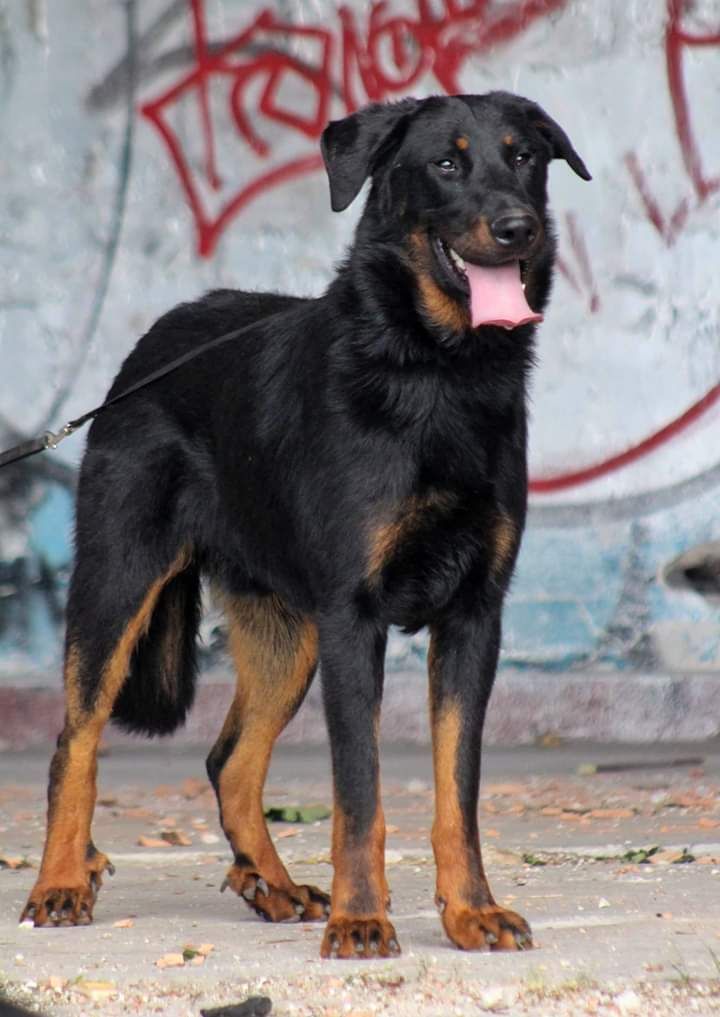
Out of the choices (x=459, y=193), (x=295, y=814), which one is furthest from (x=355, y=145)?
(x=295, y=814)

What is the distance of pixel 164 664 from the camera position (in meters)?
5.29

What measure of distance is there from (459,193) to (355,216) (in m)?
3.68

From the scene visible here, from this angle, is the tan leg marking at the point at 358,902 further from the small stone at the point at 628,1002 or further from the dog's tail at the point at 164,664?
the dog's tail at the point at 164,664

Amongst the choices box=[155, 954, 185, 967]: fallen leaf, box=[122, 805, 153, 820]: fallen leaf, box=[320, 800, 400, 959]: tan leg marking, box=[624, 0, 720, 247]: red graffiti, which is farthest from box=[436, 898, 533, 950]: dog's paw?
box=[624, 0, 720, 247]: red graffiti

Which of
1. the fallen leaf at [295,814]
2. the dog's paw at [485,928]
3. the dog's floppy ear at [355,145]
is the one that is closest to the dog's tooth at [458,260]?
the dog's floppy ear at [355,145]

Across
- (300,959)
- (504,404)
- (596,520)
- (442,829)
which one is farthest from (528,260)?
(596,520)

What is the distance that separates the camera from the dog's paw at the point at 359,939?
4.23m

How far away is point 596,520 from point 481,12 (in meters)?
2.00

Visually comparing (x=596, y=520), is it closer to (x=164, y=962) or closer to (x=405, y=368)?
(x=405, y=368)

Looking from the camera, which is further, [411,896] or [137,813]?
[137,813]

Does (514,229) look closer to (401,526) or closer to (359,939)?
(401,526)

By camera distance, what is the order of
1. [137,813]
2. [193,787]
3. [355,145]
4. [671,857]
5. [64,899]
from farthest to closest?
[193,787] → [137,813] → [671,857] → [64,899] → [355,145]

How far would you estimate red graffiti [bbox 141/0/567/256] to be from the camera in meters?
7.96

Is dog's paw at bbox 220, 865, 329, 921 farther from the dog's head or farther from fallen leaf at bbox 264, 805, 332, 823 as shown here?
fallen leaf at bbox 264, 805, 332, 823
